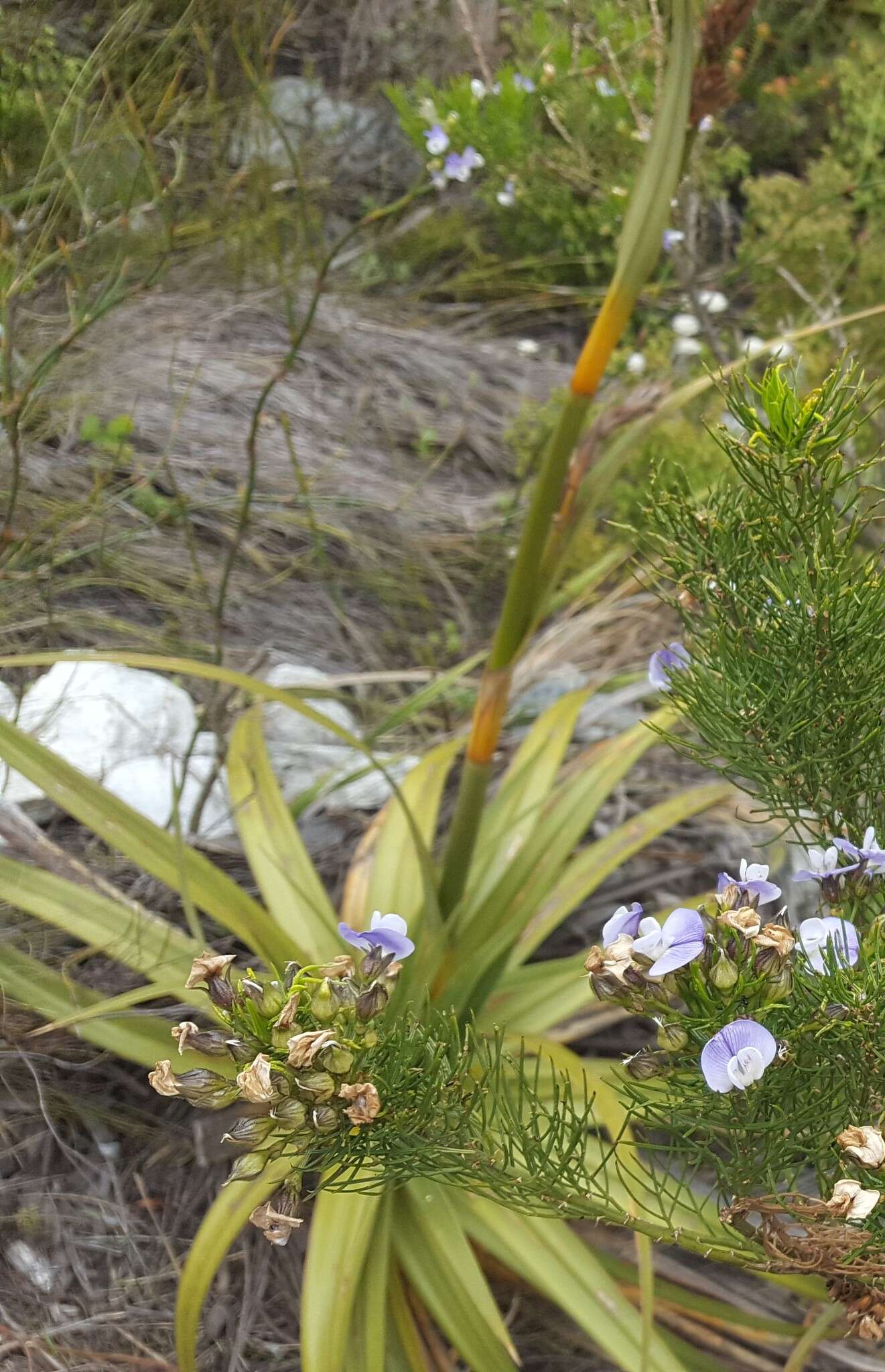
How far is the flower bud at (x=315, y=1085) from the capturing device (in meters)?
0.51

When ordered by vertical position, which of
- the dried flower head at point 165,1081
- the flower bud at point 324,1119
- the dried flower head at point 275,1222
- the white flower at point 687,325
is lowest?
the dried flower head at point 275,1222

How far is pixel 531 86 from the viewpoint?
2.67m

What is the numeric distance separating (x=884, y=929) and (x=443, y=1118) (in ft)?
0.94

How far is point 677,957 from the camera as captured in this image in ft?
1.63

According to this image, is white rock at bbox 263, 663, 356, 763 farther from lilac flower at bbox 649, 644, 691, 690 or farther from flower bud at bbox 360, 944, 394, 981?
flower bud at bbox 360, 944, 394, 981

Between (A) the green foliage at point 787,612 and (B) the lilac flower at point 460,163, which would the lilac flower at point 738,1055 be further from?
(B) the lilac flower at point 460,163

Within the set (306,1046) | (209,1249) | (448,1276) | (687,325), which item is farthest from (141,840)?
(687,325)

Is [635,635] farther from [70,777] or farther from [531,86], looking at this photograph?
[531,86]

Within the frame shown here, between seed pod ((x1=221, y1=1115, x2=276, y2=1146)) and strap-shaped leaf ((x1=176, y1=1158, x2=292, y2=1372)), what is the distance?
0.32 m

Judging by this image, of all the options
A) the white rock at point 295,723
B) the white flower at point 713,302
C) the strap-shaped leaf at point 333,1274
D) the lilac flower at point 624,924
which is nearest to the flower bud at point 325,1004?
the lilac flower at point 624,924

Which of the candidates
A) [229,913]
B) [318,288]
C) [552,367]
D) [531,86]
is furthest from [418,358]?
[229,913]

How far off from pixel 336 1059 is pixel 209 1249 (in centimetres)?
53

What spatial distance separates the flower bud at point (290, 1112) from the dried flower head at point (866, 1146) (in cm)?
27

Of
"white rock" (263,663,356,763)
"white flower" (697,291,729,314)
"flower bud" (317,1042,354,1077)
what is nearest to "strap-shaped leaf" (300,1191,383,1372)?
"flower bud" (317,1042,354,1077)
